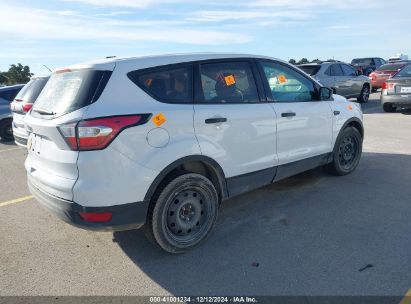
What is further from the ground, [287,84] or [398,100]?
[287,84]

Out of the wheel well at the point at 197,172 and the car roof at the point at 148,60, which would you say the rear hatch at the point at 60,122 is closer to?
the car roof at the point at 148,60

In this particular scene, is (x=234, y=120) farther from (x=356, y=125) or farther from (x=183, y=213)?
(x=356, y=125)

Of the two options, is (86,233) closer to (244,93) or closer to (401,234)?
(244,93)

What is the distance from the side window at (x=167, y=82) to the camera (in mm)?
3361

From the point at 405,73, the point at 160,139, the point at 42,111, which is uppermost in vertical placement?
the point at 405,73

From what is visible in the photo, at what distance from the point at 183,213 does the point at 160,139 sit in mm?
801

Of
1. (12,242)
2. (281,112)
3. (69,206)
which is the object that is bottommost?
(12,242)

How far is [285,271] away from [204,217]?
0.95 metres

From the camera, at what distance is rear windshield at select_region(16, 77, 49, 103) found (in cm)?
800

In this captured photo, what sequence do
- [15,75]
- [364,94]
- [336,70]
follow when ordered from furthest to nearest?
1. [15,75]
2. [364,94]
3. [336,70]

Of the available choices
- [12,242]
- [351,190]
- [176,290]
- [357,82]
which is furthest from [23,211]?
[357,82]

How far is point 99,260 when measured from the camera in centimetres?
354

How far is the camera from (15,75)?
114ft

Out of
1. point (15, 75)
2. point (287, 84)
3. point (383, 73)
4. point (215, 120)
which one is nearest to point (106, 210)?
point (215, 120)
